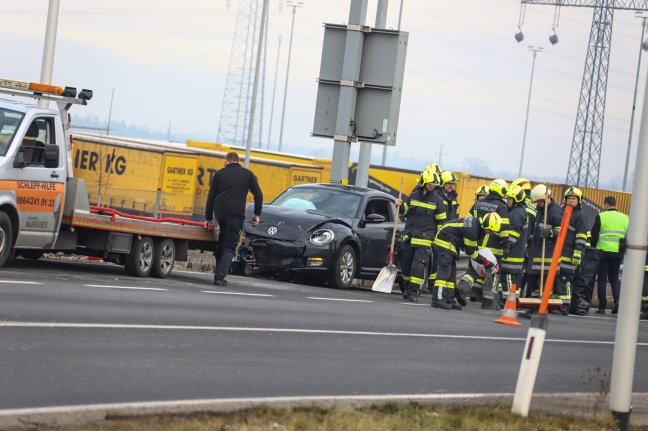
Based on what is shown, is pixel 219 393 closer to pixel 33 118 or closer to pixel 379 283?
pixel 33 118

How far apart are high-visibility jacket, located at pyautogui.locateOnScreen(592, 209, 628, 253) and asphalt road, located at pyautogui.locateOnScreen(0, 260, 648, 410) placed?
447cm

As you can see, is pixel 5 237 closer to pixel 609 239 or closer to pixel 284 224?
pixel 284 224

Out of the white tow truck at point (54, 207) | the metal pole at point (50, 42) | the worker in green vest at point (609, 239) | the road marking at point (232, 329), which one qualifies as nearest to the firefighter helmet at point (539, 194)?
the worker in green vest at point (609, 239)

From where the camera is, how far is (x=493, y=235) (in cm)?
1755

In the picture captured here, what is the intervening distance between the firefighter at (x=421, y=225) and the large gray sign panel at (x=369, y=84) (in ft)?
17.0

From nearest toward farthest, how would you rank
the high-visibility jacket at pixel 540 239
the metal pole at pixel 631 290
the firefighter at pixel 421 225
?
1. the metal pole at pixel 631 290
2. the firefighter at pixel 421 225
3. the high-visibility jacket at pixel 540 239

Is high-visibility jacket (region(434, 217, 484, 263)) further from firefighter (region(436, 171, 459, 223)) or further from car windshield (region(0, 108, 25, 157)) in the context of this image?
car windshield (region(0, 108, 25, 157))

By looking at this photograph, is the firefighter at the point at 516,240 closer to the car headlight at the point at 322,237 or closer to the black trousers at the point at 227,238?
the car headlight at the point at 322,237

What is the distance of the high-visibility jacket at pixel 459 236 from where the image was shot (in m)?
17.2

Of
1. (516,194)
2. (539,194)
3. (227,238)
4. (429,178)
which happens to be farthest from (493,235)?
(227,238)

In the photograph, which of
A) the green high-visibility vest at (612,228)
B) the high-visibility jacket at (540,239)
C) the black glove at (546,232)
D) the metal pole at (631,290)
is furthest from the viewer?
the green high-visibility vest at (612,228)

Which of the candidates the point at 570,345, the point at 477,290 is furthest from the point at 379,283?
the point at 570,345

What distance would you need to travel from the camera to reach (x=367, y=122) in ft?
77.0

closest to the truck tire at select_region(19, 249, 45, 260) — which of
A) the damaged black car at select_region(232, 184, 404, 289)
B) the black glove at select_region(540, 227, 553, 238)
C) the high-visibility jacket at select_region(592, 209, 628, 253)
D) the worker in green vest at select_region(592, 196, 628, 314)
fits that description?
the damaged black car at select_region(232, 184, 404, 289)
